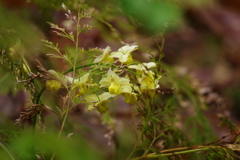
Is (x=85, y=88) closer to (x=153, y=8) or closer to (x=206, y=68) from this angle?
(x=153, y=8)

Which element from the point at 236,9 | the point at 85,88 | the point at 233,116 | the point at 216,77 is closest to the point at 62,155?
the point at 85,88

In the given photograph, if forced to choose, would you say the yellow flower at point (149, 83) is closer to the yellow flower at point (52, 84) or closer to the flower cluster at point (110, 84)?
the flower cluster at point (110, 84)

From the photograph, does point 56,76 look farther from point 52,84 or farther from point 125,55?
point 125,55

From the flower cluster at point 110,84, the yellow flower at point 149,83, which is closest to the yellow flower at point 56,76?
the flower cluster at point 110,84

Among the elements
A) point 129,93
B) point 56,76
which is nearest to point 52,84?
point 56,76

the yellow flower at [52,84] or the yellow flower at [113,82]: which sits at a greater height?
the yellow flower at [113,82]

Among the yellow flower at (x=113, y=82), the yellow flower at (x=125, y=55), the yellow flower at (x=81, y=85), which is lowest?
the yellow flower at (x=81, y=85)
